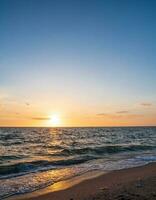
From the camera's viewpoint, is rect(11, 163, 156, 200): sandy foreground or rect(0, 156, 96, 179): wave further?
rect(0, 156, 96, 179): wave

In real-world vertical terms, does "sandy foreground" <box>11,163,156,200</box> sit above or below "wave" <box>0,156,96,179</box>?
above

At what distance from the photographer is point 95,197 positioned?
8.60 m

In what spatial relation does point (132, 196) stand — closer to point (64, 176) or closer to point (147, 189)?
point (147, 189)

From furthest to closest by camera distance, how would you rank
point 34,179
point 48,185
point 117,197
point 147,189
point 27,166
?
point 27,166 < point 34,179 < point 48,185 < point 147,189 < point 117,197

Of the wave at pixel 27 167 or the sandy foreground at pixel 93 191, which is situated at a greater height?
the sandy foreground at pixel 93 191

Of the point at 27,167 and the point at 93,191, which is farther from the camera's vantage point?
the point at 27,167

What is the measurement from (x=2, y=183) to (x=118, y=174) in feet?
20.2

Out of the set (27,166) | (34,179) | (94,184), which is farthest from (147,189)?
(27,166)

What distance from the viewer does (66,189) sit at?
34.7 feet

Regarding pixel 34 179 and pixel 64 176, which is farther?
pixel 64 176

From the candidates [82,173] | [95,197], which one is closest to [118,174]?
[82,173]

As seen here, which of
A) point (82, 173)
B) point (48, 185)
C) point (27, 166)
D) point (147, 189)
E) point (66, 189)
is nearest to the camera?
point (147, 189)

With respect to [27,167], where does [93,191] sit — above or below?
above

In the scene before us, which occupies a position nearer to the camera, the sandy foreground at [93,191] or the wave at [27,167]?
the sandy foreground at [93,191]
